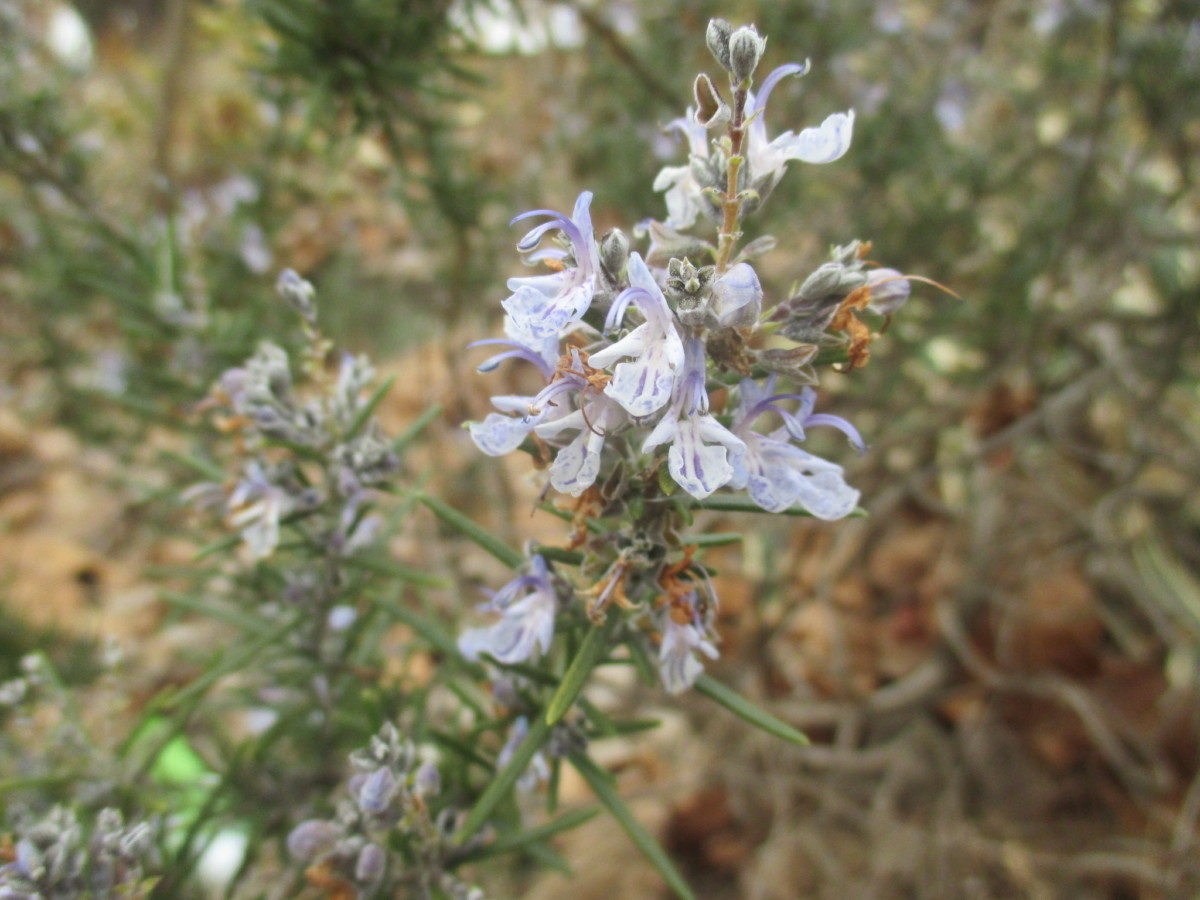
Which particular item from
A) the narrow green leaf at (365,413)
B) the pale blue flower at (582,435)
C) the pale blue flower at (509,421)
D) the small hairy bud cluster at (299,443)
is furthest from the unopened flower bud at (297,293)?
the pale blue flower at (582,435)

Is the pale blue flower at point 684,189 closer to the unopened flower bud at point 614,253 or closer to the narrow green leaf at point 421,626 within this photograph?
the unopened flower bud at point 614,253

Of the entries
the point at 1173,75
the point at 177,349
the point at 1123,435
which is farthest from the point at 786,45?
the point at 177,349

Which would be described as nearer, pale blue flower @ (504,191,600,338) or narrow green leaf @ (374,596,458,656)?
pale blue flower @ (504,191,600,338)

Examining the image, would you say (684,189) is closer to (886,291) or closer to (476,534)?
(886,291)

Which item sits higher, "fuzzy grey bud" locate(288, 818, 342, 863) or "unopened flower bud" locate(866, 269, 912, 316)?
"unopened flower bud" locate(866, 269, 912, 316)

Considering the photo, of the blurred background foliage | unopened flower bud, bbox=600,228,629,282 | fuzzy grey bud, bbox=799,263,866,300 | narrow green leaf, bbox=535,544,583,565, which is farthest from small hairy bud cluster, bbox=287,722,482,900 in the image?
the blurred background foliage

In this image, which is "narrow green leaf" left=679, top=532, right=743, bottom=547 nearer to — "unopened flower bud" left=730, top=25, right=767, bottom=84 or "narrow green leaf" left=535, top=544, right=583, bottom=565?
"narrow green leaf" left=535, top=544, right=583, bottom=565

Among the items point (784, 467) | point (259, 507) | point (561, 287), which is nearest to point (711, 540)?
point (784, 467)
